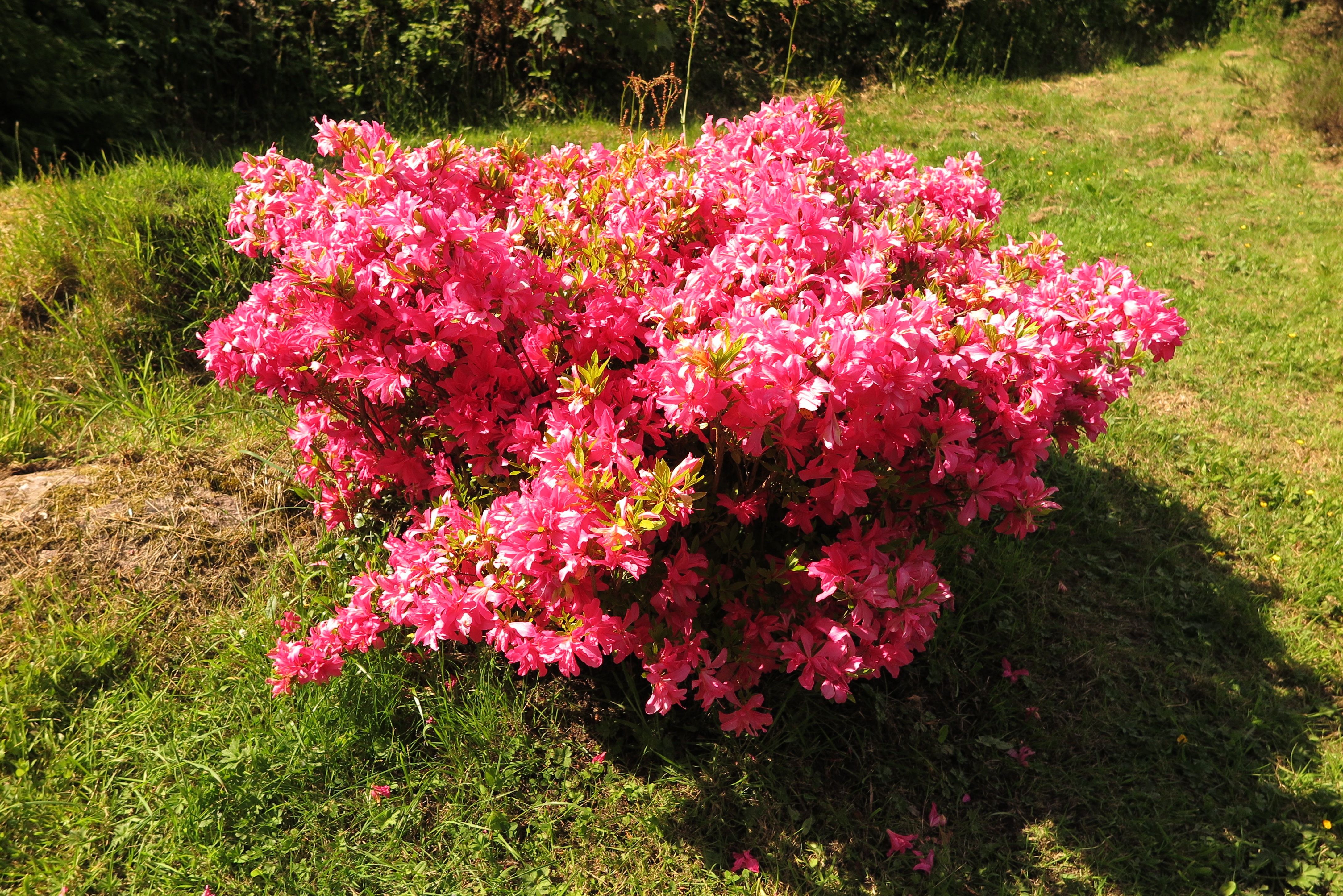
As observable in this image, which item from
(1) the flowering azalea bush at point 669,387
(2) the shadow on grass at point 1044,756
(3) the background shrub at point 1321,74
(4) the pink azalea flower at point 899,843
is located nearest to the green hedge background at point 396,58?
(3) the background shrub at point 1321,74

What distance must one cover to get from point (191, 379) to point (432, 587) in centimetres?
207

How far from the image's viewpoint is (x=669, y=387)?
172cm

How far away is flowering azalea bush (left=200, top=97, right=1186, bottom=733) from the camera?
1738 millimetres

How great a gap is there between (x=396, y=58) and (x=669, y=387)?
5.62m

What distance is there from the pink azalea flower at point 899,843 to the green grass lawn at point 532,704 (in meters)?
0.03

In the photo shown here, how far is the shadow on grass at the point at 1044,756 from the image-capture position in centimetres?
230

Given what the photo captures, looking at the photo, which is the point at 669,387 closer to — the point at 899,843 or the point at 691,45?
the point at 899,843

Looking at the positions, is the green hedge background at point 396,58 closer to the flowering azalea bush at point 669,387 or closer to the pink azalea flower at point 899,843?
the flowering azalea bush at point 669,387

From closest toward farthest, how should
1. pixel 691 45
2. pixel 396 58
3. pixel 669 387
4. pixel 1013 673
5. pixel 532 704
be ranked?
pixel 669 387 → pixel 532 704 → pixel 1013 673 → pixel 691 45 → pixel 396 58

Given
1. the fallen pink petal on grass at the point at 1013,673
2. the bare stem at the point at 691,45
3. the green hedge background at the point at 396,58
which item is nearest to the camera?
the fallen pink petal on grass at the point at 1013,673

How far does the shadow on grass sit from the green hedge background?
4662 millimetres

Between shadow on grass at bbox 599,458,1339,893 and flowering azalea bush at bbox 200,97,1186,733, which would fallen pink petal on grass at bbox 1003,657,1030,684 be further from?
flowering azalea bush at bbox 200,97,1186,733

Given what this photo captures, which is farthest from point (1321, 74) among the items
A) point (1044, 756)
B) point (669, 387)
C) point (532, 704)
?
point (532, 704)

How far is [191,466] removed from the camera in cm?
296
